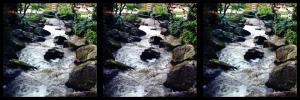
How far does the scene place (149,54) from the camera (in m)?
7.91

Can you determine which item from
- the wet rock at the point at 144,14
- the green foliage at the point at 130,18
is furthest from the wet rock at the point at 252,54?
A: the green foliage at the point at 130,18

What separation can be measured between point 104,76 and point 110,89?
0.17m

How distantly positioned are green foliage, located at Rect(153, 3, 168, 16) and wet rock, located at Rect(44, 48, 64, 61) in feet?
4.00

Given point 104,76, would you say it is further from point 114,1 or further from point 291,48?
point 291,48

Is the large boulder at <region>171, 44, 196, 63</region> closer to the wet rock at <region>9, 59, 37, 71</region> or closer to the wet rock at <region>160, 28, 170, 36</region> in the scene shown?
the wet rock at <region>160, 28, 170, 36</region>

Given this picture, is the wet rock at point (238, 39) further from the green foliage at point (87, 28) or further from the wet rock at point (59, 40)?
the wet rock at point (59, 40)

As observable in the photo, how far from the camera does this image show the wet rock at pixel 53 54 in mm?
7832

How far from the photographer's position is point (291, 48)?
7.74 m

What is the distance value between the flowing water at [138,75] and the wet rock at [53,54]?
65 centimetres

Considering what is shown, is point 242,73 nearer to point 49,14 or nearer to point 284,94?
point 284,94

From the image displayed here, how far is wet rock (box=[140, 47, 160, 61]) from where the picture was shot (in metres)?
7.90

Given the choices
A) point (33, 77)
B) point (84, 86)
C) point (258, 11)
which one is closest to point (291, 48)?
point (258, 11)

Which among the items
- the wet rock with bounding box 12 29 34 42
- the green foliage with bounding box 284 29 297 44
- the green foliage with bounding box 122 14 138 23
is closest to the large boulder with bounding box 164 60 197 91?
the green foliage with bounding box 122 14 138 23

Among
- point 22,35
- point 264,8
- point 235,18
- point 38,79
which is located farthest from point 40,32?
point 264,8
